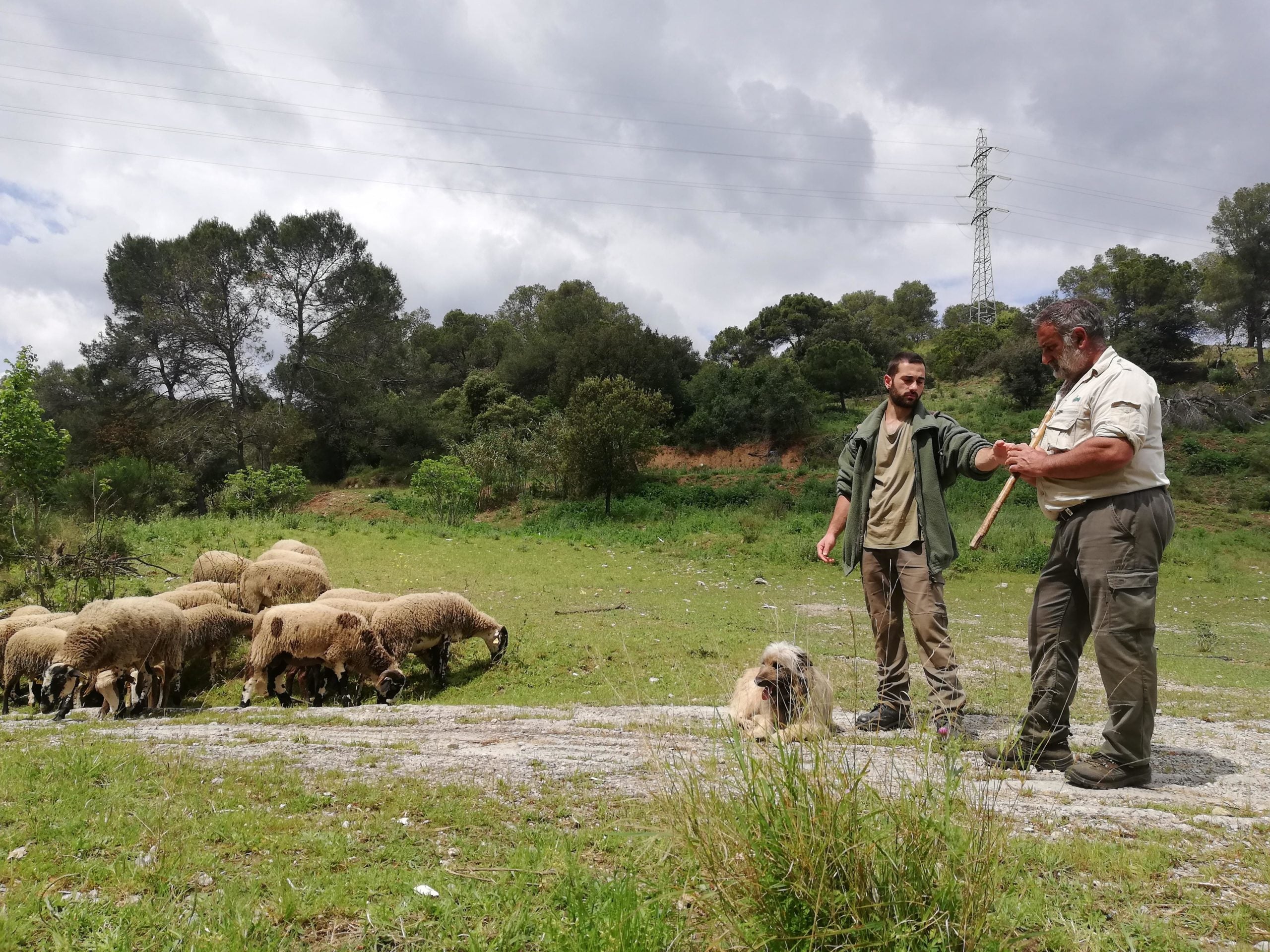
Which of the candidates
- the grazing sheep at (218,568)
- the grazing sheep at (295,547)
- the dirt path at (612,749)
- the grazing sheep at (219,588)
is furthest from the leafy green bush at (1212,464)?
the grazing sheep at (219,588)

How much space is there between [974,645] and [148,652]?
10.4m

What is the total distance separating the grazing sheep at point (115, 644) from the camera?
24.0ft

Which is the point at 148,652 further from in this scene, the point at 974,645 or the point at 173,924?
the point at 974,645

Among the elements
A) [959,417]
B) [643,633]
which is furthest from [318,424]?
[643,633]

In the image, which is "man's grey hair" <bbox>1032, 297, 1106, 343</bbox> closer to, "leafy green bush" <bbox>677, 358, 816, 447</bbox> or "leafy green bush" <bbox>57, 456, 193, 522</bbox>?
"leafy green bush" <bbox>57, 456, 193, 522</bbox>

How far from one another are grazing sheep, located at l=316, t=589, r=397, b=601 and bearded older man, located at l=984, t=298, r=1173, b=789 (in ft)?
25.6

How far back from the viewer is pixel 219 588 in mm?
10969

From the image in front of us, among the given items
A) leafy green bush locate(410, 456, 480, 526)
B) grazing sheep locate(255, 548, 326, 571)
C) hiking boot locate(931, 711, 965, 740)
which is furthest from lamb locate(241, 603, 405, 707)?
leafy green bush locate(410, 456, 480, 526)

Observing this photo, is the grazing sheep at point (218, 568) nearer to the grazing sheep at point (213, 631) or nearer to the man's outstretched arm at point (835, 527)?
the grazing sheep at point (213, 631)

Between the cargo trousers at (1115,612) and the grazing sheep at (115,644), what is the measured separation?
8.14 meters

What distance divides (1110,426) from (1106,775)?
1.85m

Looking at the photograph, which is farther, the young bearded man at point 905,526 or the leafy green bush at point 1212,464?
the leafy green bush at point 1212,464

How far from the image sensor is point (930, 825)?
2.29 metres

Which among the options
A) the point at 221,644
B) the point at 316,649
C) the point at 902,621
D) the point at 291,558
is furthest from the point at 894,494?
the point at 291,558
